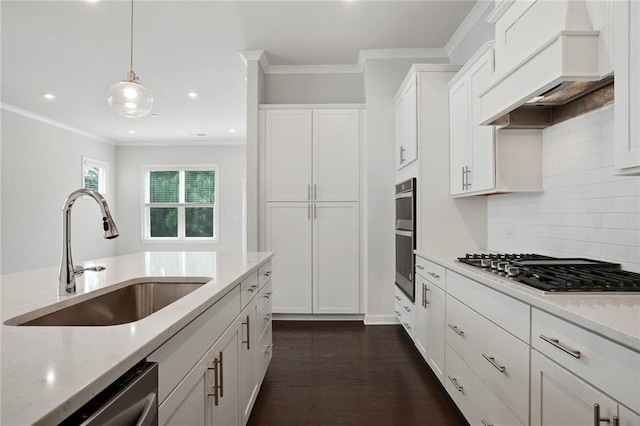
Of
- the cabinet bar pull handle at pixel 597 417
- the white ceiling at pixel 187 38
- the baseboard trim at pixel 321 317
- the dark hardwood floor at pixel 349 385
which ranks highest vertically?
the white ceiling at pixel 187 38

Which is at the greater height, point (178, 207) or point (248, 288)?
point (178, 207)

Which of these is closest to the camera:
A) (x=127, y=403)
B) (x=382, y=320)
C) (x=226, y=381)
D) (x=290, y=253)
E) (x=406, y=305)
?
(x=127, y=403)

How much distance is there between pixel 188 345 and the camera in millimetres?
1062

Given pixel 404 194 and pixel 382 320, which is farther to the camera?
pixel 382 320

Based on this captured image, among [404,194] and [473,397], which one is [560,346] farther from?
[404,194]

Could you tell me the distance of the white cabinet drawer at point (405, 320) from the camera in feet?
10.1

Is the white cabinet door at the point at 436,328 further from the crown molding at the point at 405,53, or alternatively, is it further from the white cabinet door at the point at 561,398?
the crown molding at the point at 405,53

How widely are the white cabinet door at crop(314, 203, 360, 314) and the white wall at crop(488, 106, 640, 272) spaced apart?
1.81 m

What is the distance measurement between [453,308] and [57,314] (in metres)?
1.86

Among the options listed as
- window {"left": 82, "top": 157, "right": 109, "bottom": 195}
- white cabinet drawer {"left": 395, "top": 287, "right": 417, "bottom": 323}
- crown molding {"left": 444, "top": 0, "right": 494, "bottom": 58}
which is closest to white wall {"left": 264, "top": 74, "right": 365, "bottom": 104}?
crown molding {"left": 444, "top": 0, "right": 494, "bottom": 58}

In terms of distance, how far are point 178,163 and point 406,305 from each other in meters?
6.93

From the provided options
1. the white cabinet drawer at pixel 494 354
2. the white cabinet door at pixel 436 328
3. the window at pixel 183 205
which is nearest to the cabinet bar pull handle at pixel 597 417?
the white cabinet drawer at pixel 494 354

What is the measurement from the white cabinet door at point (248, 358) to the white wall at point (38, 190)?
17.9ft

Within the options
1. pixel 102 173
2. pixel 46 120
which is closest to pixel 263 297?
pixel 46 120
